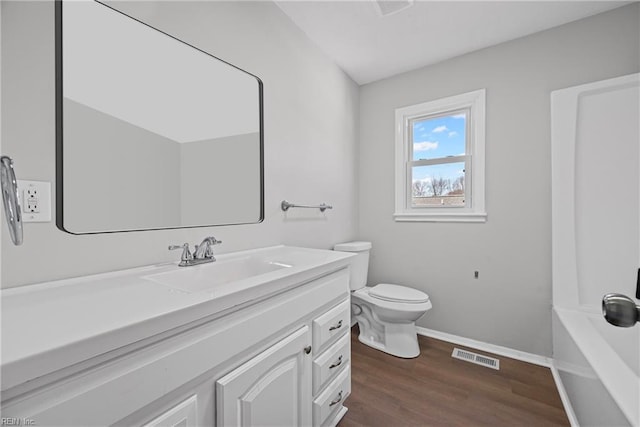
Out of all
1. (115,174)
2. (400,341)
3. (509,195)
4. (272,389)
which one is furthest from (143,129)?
(509,195)

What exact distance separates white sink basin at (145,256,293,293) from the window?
160 cm

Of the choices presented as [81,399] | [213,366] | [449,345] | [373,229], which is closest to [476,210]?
[373,229]

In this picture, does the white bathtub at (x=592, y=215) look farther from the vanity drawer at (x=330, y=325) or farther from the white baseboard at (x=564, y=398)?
the vanity drawer at (x=330, y=325)

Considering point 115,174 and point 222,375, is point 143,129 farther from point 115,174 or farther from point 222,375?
point 222,375

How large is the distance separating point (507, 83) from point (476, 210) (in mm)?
995

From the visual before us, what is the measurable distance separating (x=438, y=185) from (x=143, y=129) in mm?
2225

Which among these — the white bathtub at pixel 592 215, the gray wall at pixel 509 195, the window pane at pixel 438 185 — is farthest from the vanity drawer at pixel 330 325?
the window pane at pixel 438 185

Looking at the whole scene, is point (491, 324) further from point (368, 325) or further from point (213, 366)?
point (213, 366)

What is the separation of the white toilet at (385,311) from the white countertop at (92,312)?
126cm

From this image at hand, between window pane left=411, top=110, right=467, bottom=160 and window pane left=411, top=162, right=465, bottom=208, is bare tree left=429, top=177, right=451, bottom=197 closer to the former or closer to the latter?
window pane left=411, top=162, right=465, bottom=208

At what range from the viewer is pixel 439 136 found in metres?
2.41

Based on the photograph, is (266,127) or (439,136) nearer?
(266,127)

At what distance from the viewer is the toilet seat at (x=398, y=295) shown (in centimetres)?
196

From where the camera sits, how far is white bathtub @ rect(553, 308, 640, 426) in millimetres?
957
